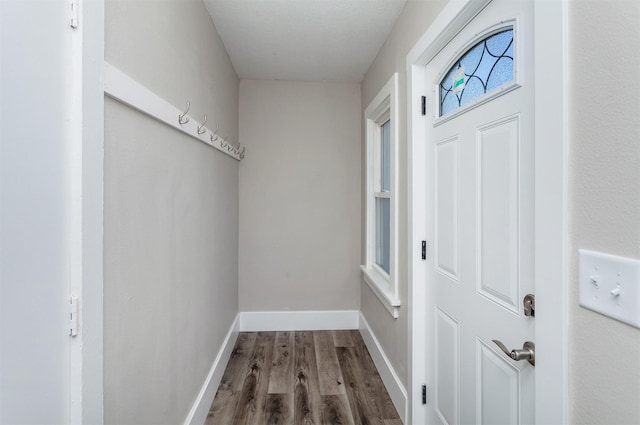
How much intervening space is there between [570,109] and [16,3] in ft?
3.89

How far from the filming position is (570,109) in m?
0.75

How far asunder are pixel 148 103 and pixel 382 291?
175cm

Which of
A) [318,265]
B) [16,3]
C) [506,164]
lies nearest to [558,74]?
[506,164]

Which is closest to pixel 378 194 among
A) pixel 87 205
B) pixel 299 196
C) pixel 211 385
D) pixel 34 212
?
pixel 299 196

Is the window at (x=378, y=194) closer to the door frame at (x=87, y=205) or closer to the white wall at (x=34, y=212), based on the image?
the door frame at (x=87, y=205)

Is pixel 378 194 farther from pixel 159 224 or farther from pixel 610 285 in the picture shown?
pixel 610 285

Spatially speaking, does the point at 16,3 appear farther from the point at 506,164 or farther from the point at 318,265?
the point at 318,265

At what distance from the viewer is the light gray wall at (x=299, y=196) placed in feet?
10.5

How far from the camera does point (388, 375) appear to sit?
2.16m

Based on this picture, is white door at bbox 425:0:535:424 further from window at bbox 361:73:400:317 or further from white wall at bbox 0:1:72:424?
white wall at bbox 0:1:72:424

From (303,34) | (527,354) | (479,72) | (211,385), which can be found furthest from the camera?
(303,34)

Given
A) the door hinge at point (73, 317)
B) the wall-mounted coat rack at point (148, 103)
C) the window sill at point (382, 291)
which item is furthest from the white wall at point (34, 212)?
the window sill at point (382, 291)

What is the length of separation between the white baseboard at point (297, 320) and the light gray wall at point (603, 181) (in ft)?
8.57

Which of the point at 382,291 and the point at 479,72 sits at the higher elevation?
the point at 479,72
